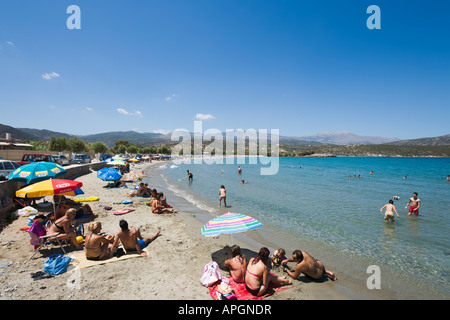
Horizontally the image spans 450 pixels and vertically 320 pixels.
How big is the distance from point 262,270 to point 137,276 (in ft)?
9.81

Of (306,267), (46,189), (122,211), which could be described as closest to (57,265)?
(46,189)

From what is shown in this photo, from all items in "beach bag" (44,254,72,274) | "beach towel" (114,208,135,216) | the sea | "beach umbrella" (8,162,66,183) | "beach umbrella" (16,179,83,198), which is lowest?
the sea

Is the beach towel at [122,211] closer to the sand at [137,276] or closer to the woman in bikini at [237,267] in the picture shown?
the sand at [137,276]

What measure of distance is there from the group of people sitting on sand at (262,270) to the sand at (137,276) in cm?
22

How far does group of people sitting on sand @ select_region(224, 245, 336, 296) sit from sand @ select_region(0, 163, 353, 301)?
22cm

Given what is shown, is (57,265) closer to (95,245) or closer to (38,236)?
(95,245)

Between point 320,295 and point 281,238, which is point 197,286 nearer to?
point 320,295

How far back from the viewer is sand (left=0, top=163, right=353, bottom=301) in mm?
4352

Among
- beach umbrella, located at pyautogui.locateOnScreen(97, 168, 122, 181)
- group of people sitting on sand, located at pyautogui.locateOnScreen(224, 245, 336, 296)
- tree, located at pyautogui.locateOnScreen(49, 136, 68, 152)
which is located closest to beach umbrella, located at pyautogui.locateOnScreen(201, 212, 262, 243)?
group of people sitting on sand, located at pyautogui.locateOnScreen(224, 245, 336, 296)

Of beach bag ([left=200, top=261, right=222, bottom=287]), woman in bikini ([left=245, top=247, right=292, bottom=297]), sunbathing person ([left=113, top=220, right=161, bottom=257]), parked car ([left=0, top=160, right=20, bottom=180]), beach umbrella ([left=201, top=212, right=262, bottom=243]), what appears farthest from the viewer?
parked car ([left=0, top=160, right=20, bottom=180])

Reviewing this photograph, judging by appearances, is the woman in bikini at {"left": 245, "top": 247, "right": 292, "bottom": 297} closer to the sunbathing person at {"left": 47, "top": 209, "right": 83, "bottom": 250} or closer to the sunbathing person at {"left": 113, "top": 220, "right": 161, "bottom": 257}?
the sunbathing person at {"left": 113, "top": 220, "right": 161, "bottom": 257}

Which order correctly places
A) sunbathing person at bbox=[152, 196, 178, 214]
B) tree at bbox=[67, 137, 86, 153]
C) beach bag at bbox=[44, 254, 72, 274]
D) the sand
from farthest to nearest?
tree at bbox=[67, 137, 86, 153], sunbathing person at bbox=[152, 196, 178, 214], beach bag at bbox=[44, 254, 72, 274], the sand

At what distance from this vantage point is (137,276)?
16.5 ft
